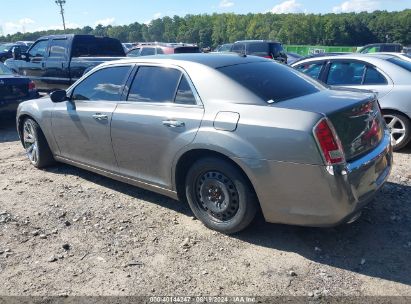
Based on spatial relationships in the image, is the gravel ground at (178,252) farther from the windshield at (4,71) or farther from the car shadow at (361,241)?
the windshield at (4,71)

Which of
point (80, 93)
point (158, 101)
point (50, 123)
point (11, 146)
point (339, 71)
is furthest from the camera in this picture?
point (11, 146)

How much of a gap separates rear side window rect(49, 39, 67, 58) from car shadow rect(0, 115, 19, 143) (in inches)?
93.9

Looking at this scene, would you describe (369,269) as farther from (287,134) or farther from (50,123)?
(50,123)

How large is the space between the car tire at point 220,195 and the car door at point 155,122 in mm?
280

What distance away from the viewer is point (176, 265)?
344 centimetres

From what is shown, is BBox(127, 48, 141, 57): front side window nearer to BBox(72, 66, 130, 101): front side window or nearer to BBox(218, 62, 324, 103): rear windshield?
BBox(72, 66, 130, 101): front side window

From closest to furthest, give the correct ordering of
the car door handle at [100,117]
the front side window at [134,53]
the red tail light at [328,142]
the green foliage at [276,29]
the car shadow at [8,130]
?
the red tail light at [328,142] < the car door handle at [100,117] < the car shadow at [8,130] < the front side window at [134,53] < the green foliage at [276,29]

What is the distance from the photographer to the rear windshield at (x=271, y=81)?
3.73 m

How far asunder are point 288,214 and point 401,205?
5.65 ft

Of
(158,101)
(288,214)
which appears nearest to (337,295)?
(288,214)

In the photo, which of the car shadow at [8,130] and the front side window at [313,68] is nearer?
the front side window at [313,68]

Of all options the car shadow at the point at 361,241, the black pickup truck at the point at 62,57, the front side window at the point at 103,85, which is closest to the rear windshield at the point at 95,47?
the black pickup truck at the point at 62,57

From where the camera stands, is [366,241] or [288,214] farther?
[366,241]

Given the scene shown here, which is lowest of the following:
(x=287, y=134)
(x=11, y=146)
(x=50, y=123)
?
(x=11, y=146)
